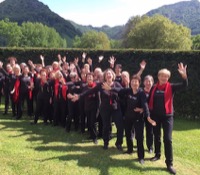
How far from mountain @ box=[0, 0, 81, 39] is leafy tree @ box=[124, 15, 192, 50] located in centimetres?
10228

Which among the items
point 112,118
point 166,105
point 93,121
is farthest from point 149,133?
point 93,121

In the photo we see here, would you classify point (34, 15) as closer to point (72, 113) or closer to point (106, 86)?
point (72, 113)

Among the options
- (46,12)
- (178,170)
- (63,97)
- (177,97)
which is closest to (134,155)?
(178,170)

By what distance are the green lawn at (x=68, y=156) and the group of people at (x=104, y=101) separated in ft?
1.16

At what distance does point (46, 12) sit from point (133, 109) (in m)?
168

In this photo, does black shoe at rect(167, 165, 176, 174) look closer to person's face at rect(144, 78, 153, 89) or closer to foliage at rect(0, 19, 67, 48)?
person's face at rect(144, 78, 153, 89)

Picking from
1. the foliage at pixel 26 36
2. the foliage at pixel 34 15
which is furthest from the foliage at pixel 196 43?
the foliage at pixel 34 15

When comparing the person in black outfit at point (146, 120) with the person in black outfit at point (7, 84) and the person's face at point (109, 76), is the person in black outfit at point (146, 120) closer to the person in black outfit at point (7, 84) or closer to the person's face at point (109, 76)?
the person's face at point (109, 76)

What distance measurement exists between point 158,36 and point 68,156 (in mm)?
37406

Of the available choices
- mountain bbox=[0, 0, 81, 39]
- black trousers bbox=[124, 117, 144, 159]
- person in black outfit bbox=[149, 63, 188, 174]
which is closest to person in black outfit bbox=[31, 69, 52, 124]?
black trousers bbox=[124, 117, 144, 159]

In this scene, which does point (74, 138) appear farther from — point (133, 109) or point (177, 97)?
point (177, 97)

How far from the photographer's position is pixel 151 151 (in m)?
8.79

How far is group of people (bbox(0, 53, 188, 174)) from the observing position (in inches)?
294

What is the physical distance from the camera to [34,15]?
159250 millimetres
